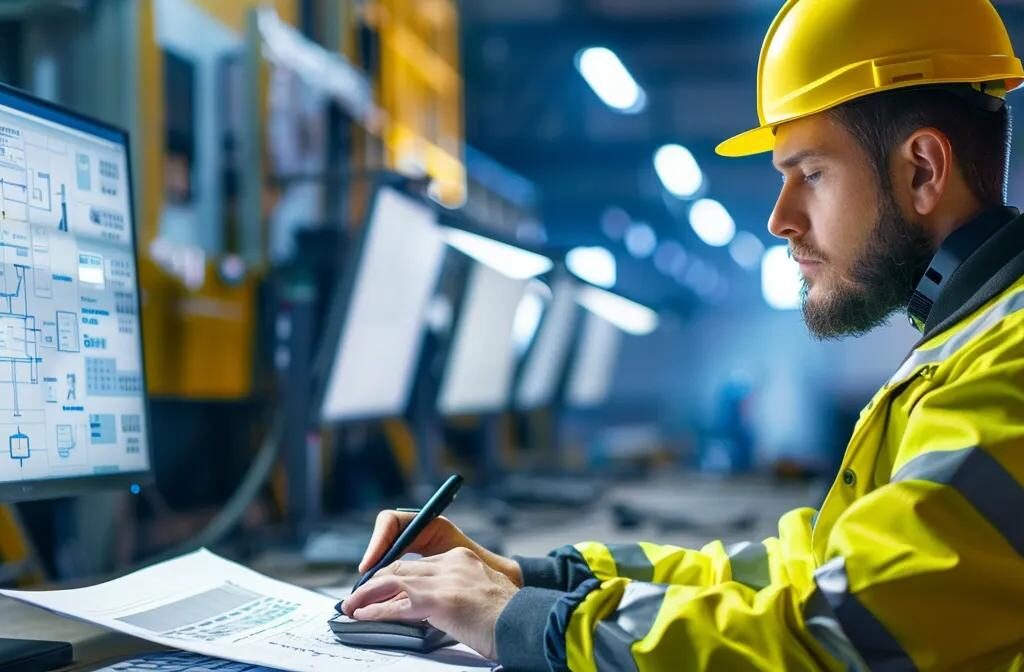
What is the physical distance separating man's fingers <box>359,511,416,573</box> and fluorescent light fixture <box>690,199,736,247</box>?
1121 cm

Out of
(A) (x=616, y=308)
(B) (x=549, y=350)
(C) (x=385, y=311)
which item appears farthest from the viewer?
(A) (x=616, y=308)

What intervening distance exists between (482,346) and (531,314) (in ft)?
3.48

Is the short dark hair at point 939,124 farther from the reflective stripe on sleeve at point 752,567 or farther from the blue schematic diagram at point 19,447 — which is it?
the blue schematic diagram at point 19,447

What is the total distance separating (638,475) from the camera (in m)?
4.53

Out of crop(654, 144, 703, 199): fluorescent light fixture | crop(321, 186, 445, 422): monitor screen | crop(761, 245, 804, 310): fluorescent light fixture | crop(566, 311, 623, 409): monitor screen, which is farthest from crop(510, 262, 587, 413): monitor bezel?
crop(761, 245, 804, 310): fluorescent light fixture

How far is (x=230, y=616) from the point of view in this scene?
3.59 ft

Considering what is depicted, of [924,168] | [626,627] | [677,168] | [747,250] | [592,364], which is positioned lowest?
[592,364]

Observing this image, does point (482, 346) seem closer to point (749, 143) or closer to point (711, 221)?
point (749, 143)

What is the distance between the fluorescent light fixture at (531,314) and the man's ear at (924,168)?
3.38 meters

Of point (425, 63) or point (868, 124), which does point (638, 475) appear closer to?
point (425, 63)

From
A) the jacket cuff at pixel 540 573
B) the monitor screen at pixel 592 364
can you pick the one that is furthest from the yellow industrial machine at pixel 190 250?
the monitor screen at pixel 592 364

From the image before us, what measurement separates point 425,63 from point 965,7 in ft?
15.7

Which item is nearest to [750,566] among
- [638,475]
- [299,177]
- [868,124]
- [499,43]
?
[868,124]

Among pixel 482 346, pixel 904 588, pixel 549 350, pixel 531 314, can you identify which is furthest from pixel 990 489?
pixel 549 350
